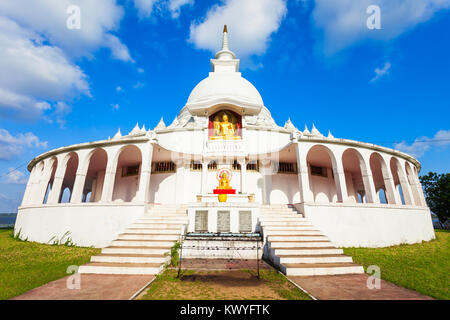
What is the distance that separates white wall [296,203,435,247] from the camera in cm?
1097

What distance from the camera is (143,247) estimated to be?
321 inches

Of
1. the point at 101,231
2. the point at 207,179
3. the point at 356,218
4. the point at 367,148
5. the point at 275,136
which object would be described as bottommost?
the point at 101,231

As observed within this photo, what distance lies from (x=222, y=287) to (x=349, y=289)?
10.1 ft

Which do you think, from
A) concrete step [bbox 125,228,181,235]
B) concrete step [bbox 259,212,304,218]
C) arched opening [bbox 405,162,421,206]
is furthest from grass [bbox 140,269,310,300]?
arched opening [bbox 405,162,421,206]

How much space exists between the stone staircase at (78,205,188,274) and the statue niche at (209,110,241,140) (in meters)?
7.56

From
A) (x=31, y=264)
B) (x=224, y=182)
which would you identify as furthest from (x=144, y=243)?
(x=224, y=182)

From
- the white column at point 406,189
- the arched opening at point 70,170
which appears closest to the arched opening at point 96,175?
the arched opening at point 70,170

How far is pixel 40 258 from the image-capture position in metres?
8.80

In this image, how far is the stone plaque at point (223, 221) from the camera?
10.2 m

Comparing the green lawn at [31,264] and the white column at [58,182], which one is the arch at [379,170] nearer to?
the green lawn at [31,264]

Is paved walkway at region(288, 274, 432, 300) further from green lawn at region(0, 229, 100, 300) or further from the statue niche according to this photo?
the statue niche
